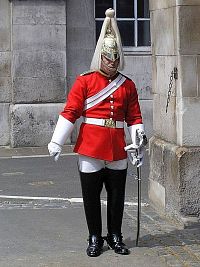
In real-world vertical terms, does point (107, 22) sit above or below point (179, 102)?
above

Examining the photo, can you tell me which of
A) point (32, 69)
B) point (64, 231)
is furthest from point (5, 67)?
point (64, 231)

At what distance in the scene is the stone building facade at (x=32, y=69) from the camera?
14836 mm

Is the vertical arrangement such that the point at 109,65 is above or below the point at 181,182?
above

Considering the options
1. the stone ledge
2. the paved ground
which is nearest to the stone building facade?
the paved ground

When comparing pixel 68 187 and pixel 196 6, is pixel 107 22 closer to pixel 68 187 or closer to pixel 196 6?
pixel 196 6

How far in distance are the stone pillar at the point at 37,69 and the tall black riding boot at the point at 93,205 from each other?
27.2 feet

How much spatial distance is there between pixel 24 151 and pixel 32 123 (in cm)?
69

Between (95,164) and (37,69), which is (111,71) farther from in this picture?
(37,69)

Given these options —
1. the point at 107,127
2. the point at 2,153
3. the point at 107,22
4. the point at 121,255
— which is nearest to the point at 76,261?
the point at 121,255

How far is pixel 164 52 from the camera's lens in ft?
26.6

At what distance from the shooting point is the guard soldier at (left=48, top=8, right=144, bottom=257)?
21.2ft

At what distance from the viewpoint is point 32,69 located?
1490cm

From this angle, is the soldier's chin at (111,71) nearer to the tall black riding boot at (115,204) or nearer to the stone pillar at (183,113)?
the tall black riding boot at (115,204)

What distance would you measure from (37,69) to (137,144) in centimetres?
858
